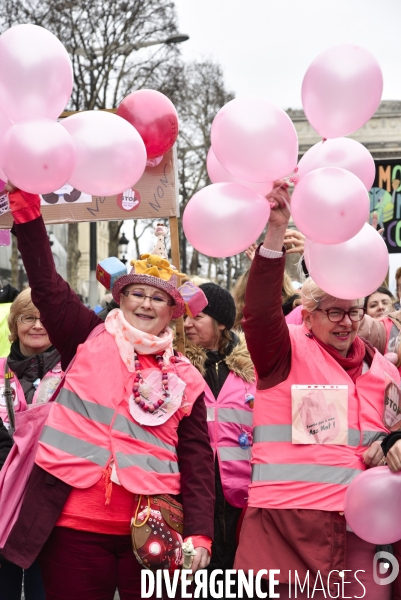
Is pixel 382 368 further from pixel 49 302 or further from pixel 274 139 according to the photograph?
pixel 49 302

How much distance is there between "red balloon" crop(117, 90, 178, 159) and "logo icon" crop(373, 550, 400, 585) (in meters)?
2.24

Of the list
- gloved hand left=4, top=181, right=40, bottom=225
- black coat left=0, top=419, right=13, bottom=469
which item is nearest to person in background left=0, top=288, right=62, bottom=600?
black coat left=0, top=419, right=13, bottom=469

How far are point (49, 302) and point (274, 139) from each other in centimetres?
108

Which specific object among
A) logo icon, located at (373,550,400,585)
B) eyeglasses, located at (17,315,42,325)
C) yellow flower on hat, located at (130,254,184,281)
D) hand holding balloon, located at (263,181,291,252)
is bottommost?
logo icon, located at (373,550,400,585)

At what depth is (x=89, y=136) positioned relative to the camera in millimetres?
3012

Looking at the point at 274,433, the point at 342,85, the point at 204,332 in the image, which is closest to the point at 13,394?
the point at 204,332

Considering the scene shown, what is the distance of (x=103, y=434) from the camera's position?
10.5 ft

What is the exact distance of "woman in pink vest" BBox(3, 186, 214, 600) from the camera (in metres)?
3.09

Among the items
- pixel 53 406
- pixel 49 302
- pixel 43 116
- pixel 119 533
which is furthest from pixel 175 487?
pixel 43 116

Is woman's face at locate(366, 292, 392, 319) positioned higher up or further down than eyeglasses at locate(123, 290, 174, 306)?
further down

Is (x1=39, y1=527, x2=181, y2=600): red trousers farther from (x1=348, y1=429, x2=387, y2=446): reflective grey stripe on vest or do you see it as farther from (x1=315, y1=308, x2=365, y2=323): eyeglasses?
(x1=315, y1=308, x2=365, y2=323): eyeglasses

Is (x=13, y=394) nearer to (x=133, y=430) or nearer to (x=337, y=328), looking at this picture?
(x=133, y=430)

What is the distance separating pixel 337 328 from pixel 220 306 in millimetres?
1230

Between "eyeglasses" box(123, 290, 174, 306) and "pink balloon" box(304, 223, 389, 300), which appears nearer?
"pink balloon" box(304, 223, 389, 300)
